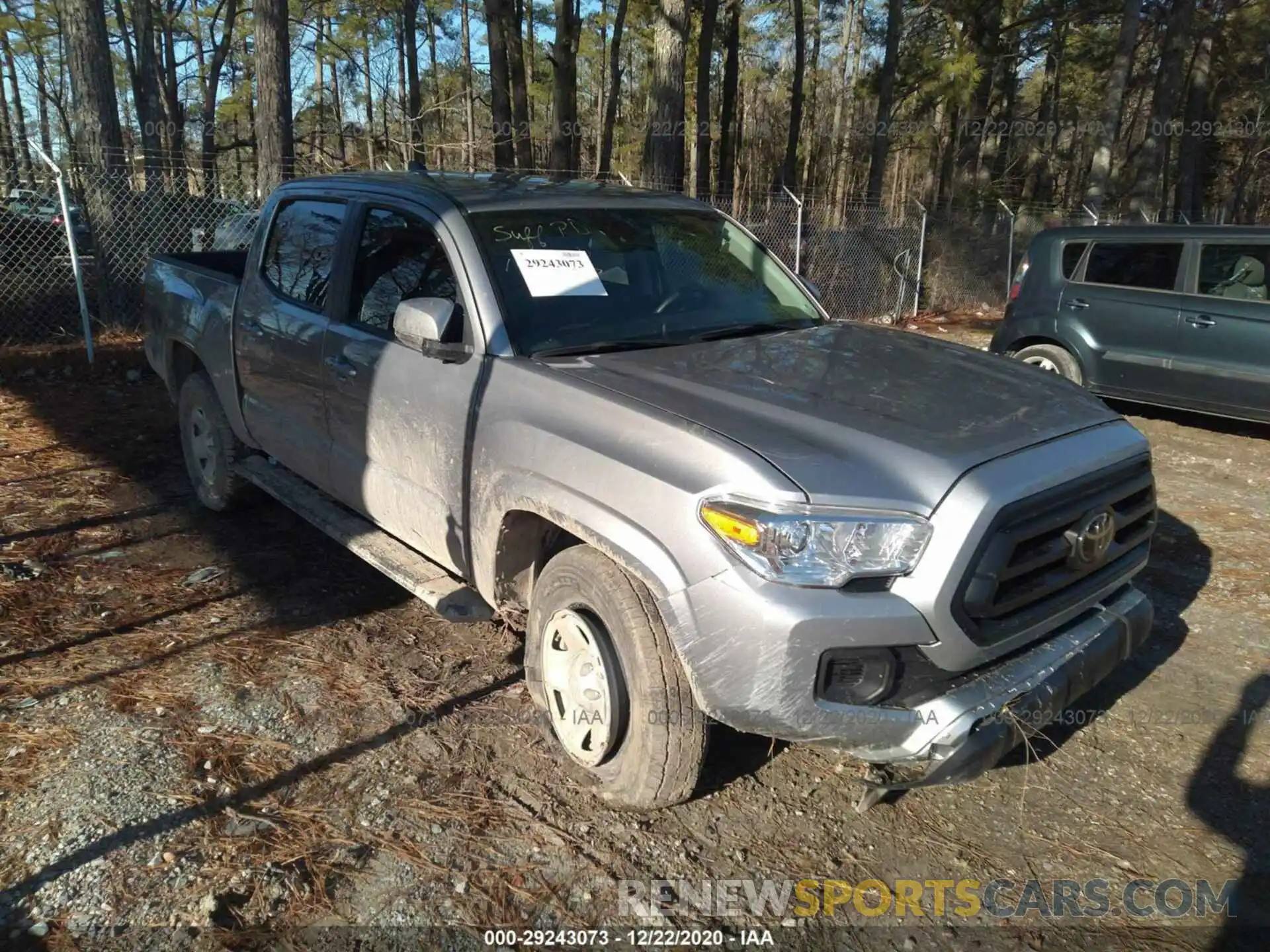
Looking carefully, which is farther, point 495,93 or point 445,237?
point 495,93

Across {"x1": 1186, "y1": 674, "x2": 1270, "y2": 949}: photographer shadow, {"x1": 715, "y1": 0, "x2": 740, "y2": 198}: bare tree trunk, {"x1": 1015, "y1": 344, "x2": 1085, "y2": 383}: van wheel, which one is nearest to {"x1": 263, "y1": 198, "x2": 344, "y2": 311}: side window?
{"x1": 1186, "y1": 674, "x2": 1270, "y2": 949}: photographer shadow

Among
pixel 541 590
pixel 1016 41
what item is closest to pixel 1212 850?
pixel 541 590

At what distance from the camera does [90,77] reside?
1059cm

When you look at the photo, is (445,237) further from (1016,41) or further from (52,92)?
(52,92)

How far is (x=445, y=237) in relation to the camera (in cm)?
349

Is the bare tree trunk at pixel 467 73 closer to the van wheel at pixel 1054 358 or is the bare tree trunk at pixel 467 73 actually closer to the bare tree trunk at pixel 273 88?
the bare tree trunk at pixel 273 88

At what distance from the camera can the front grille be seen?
2436 mm

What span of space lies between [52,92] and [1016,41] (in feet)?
131

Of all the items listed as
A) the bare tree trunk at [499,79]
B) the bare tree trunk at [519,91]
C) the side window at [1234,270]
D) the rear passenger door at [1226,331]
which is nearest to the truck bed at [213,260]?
the rear passenger door at [1226,331]

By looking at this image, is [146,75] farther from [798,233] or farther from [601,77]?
[798,233]

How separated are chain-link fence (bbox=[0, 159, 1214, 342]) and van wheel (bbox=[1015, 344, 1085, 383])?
7.09 ft

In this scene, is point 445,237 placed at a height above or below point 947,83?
below

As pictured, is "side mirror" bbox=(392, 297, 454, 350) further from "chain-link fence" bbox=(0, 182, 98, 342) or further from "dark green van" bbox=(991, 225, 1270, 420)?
"chain-link fence" bbox=(0, 182, 98, 342)
